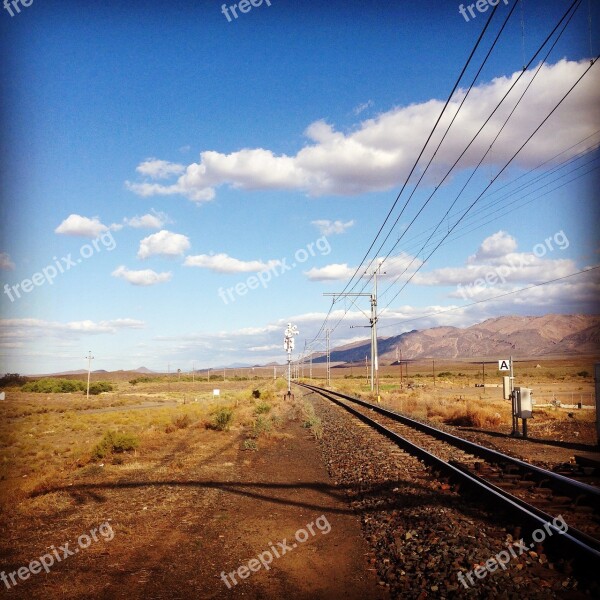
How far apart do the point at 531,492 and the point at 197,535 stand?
5.90m

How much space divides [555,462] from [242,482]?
7683 millimetres

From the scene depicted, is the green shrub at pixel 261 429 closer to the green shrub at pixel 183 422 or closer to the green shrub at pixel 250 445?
the green shrub at pixel 250 445

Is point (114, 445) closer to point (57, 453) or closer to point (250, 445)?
point (250, 445)

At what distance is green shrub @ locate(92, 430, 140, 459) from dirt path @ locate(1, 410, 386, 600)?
7.34 feet

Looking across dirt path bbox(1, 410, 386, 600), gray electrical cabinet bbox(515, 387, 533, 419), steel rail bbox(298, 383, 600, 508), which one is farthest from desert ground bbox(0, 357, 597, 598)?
steel rail bbox(298, 383, 600, 508)

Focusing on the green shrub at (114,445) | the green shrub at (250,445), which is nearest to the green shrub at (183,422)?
the green shrub at (114,445)

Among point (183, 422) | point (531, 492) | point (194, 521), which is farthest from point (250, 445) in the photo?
point (531, 492)

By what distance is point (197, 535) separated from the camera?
7.14 m

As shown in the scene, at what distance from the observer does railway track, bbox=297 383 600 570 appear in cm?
591

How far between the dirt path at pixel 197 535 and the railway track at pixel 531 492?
2.33m

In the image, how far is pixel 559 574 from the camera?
17.5 feet

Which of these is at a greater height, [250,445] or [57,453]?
[250,445]

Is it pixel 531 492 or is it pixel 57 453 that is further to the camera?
pixel 57 453

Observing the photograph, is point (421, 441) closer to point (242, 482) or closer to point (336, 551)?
point (242, 482)
